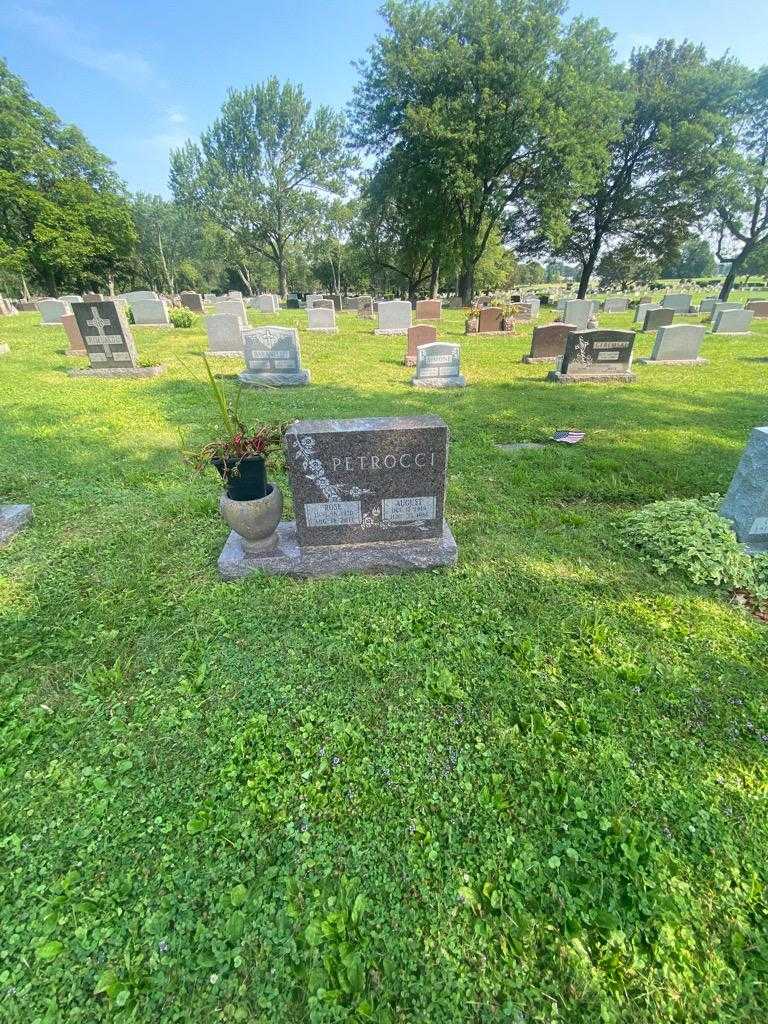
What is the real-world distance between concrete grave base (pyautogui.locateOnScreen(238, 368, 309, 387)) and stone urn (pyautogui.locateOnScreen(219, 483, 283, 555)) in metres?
6.66

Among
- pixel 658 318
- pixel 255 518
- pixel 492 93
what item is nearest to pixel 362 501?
pixel 255 518

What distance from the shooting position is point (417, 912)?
161 centimetres

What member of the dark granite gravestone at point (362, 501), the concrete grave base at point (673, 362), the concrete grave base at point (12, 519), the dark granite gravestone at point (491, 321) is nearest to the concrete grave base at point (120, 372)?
the concrete grave base at point (12, 519)

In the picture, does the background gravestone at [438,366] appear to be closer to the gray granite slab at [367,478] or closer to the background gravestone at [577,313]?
the gray granite slab at [367,478]

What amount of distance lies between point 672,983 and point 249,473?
3.19m

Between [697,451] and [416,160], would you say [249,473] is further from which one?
[416,160]

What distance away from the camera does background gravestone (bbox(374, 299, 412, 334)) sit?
16516mm

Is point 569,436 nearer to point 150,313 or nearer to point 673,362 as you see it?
point 673,362

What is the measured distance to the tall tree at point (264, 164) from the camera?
33781 mm

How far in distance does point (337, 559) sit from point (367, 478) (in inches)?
27.2

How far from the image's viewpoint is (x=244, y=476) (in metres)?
3.15

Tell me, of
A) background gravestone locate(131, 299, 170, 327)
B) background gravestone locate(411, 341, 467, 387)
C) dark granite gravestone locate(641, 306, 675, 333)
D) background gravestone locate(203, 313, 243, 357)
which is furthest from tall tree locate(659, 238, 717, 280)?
background gravestone locate(203, 313, 243, 357)

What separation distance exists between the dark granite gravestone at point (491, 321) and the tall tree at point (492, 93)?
27.7 feet

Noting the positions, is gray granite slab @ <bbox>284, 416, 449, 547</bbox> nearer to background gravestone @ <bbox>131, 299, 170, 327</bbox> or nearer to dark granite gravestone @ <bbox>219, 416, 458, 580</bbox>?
dark granite gravestone @ <bbox>219, 416, 458, 580</bbox>
